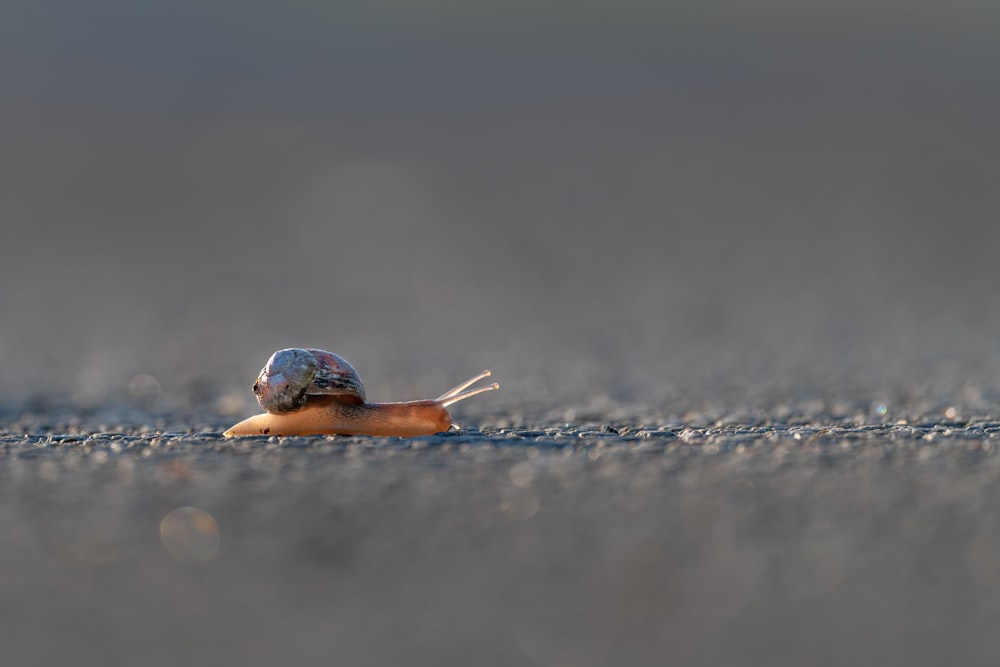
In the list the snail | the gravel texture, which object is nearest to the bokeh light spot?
the gravel texture

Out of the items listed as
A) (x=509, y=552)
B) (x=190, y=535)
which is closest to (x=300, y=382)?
(x=190, y=535)

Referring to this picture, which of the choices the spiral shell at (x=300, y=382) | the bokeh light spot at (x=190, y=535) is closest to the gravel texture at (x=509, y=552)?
the bokeh light spot at (x=190, y=535)

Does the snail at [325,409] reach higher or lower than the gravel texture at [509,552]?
higher

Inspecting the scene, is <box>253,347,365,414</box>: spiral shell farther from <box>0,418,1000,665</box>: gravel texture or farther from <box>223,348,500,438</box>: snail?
<box>0,418,1000,665</box>: gravel texture

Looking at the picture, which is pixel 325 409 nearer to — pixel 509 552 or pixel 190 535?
pixel 190 535

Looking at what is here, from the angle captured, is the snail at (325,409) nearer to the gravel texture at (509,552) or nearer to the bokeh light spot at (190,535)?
the gravel texture at (509,552)

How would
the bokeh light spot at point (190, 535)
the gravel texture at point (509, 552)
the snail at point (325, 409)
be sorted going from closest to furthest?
the gravel texture at point (509, 552), the bokeh light spot at point (190, 535), the snail at point (325, 409)

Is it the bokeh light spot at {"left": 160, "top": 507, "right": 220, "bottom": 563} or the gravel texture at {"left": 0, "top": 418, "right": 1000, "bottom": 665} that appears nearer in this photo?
the gravel texture at {"left": 0, "top": 418, "right": 1000, "bottom": 665}

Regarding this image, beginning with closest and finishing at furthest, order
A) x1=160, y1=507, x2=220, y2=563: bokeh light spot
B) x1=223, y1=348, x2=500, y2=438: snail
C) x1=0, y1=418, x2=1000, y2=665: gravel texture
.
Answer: x1=0, y1=418, x2=1000, y2=665: gravel texture
x1=160, y1=507, x2=220, y2=563: bokeh light spot
x1=223, y1=348, x2=500, y2=438: snail
